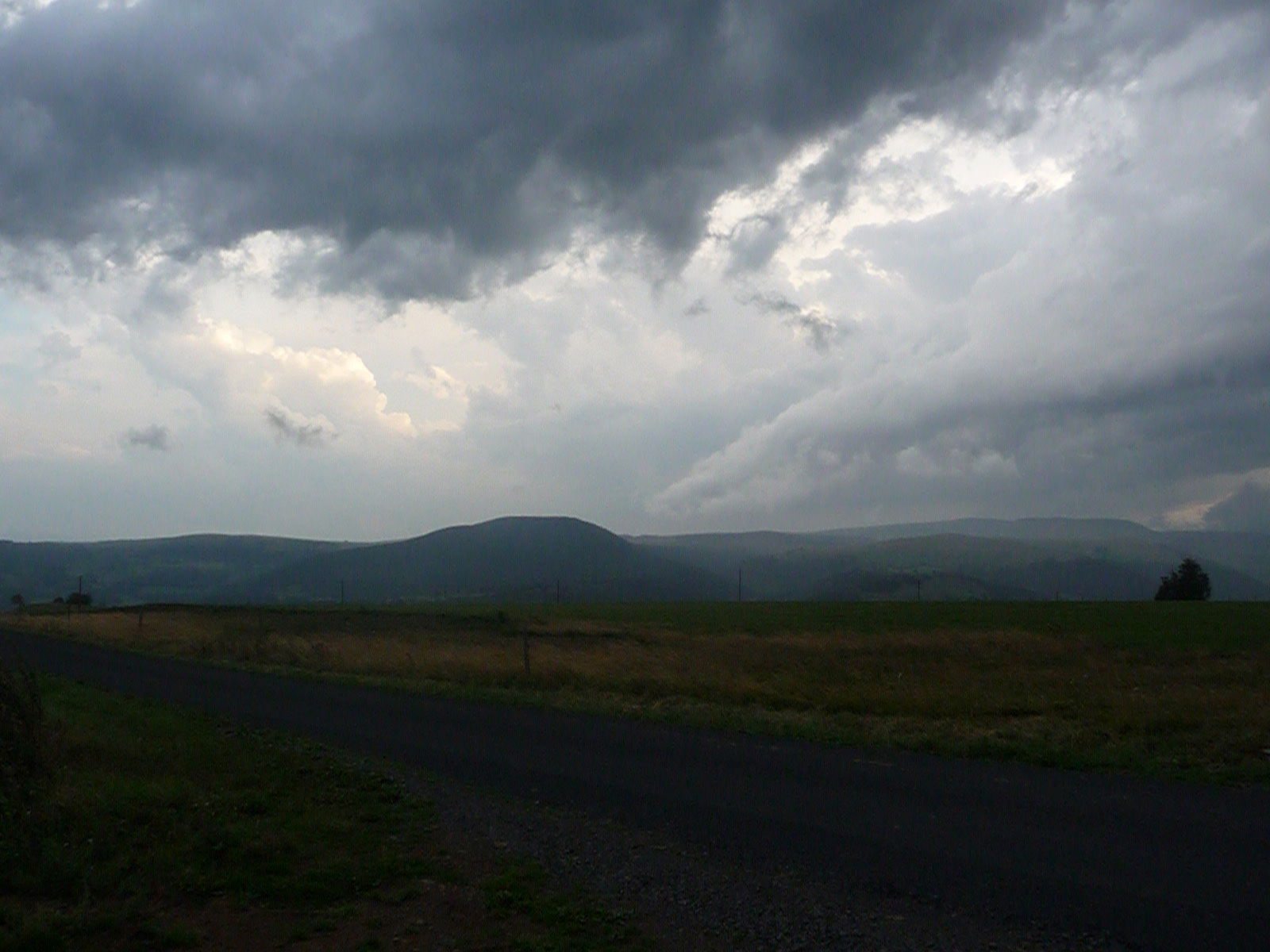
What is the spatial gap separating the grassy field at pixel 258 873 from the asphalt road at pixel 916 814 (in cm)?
173

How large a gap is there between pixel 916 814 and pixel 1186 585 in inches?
4186

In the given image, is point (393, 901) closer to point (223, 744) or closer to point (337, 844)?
point (337, 844)

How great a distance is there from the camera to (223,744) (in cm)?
1363

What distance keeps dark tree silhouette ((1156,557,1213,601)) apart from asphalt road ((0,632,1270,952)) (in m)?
101

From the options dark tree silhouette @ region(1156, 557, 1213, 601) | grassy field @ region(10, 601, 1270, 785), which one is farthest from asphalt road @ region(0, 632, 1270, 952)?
dark tree silhouette @ region(1156, 557, 1213, 601)

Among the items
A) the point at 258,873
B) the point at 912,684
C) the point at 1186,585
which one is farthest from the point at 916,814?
the point at 1186,585

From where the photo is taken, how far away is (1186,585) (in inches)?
3942

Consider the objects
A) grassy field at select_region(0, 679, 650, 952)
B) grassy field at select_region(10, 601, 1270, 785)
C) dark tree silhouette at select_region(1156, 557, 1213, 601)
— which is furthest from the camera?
dark tree silhouette at select_region(1156, 557, 1213, 601)

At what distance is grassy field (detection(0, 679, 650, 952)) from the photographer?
20.5 feet

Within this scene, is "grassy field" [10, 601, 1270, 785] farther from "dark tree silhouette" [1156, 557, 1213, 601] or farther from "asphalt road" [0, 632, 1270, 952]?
"dark tree silhouette" [1156, 557, 1213, 601]

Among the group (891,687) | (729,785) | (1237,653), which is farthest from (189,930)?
(1237,653)

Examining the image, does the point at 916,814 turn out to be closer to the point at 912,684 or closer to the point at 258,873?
the point at 258,873

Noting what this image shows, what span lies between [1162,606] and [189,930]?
82.7m

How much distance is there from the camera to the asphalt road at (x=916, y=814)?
646 centimetres
